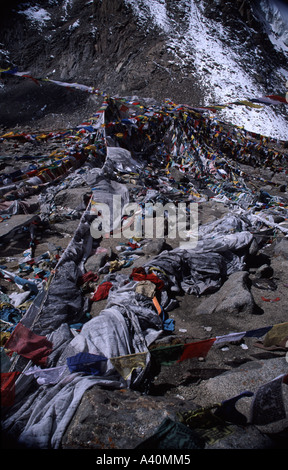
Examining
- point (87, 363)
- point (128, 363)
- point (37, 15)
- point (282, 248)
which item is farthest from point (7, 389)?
point (37, 15)

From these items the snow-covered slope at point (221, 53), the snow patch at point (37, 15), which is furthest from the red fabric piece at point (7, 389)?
the snow patch at point (37, 15)

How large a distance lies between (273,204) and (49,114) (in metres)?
12.2

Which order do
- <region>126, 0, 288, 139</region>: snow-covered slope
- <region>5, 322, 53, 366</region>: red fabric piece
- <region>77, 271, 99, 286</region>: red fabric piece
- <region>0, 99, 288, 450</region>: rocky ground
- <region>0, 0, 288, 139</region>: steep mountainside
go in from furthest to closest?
<region>0, 0, 288, 139</region>: steep mountainside < <region>126, 0, 288, 139</region>: snow-covered slope < <region>77, 271, 99, 286</region>: red fabric piece < <region>5, 322, 53, 366</region>: red fabric piece < <region>0, 99, 288, 450</region>: rocky ground

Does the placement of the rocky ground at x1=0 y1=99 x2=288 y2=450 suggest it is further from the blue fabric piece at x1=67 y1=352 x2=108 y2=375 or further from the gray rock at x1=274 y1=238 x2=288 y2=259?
the blue fabric piece at x1=67 y1=352 x2=108 y2=375

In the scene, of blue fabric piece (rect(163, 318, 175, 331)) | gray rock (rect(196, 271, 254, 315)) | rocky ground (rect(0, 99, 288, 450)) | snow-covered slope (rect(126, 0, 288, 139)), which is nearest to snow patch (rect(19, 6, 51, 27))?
snow-covered slope (rect(126, 0, 288, 139))

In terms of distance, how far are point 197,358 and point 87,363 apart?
3.57 feet

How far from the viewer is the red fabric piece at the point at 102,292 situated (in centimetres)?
350

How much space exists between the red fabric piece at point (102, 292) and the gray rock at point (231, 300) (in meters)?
1.14

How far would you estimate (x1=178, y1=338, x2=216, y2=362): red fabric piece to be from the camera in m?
2.44

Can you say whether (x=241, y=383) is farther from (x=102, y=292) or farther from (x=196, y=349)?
(x=102, y=292)

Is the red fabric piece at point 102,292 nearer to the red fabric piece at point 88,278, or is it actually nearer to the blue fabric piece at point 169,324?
the red fabric piece at point 88,278

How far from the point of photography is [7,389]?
1920mm

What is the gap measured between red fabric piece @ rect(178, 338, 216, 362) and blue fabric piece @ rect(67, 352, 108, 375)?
69 cm
